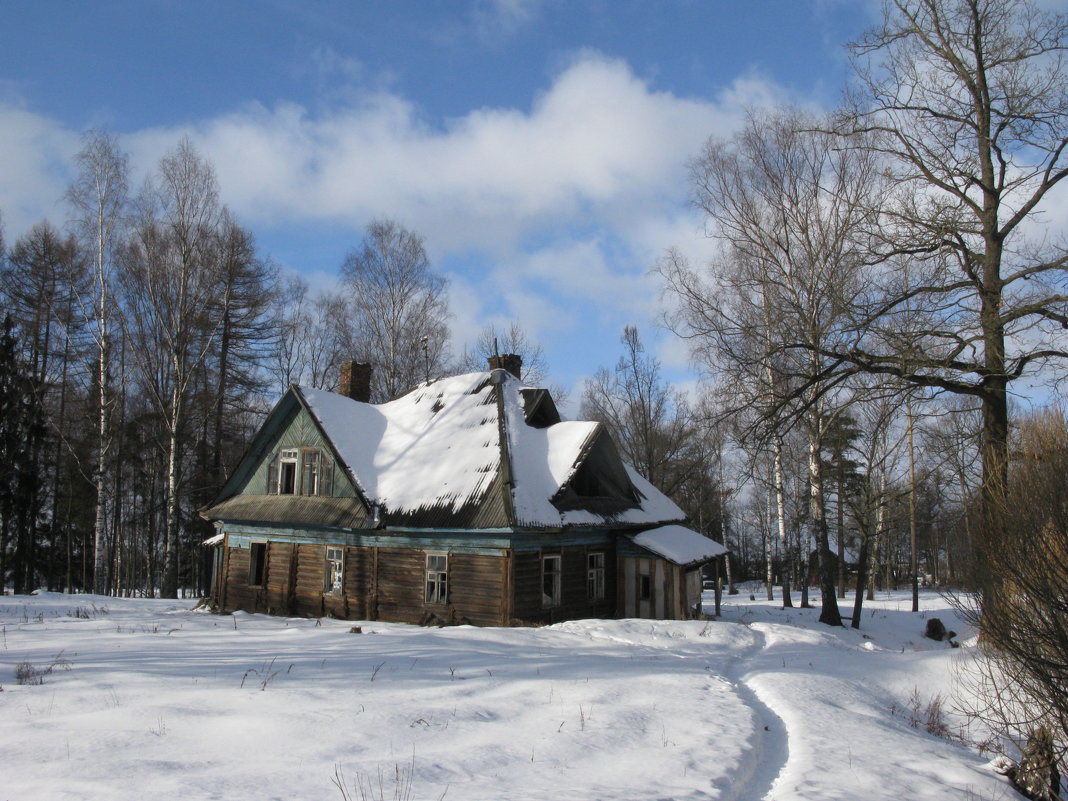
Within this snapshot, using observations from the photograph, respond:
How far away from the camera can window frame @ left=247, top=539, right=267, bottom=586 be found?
20.3 metres

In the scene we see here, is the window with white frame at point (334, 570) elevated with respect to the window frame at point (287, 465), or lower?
lower

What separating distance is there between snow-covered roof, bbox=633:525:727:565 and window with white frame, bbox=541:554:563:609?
2.46m

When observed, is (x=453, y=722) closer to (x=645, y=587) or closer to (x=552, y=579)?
(x=552, y=579)

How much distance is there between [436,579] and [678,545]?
21.8 ft

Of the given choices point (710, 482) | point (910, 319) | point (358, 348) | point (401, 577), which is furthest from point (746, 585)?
point (910, 319)

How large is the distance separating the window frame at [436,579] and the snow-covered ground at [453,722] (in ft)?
16.2

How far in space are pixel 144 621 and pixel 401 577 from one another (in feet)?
19.0

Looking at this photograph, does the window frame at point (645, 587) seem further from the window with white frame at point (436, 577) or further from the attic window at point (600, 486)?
the window with white frame at point (436, 577)

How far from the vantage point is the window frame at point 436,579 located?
16719mm

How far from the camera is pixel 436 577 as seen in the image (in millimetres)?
16828

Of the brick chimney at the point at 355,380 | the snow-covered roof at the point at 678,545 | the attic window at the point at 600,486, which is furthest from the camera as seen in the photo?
the brick chimney at the point at 355,380

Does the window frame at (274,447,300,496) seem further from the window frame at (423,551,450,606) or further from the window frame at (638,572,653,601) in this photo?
the window frame at (638,572,653,601)

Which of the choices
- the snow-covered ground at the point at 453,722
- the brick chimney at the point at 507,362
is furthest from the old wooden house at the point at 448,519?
the snow-covered ground at the point at 453,722

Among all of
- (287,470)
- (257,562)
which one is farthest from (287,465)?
(257,562)
